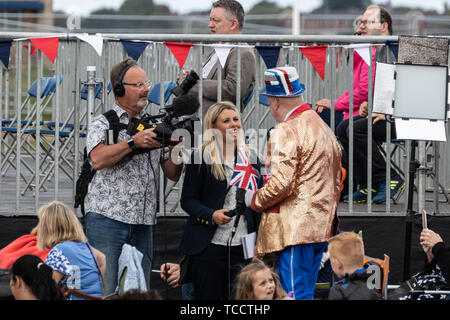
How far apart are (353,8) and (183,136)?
32.4 metres

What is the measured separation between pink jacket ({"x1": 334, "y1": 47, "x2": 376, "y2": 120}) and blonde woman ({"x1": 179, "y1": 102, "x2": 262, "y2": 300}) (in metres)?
1.98

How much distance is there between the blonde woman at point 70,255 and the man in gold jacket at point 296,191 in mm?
1084

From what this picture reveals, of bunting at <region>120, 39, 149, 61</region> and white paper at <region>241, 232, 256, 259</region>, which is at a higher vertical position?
bunting at <region>120, 39, 149, 61</region>

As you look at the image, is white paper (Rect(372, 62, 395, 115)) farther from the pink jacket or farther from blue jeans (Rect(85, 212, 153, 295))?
blue jeans (Rect(85, 212, 153, 295))

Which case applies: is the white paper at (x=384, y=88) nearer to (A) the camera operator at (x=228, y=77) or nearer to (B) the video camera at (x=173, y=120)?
(A) the camera operator at (x=228, y=77)

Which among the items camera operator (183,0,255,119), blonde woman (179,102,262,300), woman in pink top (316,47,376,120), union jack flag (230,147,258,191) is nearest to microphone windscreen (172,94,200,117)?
blonde woman (179,102,262,300)

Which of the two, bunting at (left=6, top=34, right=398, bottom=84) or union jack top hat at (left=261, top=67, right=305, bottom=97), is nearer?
union jack top hat at (left=261, top=67, right=305, bottom=97)

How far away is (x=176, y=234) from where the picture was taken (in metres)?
7.63

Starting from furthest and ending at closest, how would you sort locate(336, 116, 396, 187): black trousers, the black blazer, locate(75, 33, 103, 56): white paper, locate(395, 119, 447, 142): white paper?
locate(336, 116, 396, 187): black trousers < locate(75, 33, 103, 56): white paper < locate(395, 119, 447, 142): white paper < the black blazer

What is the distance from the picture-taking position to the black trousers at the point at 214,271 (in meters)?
5.88

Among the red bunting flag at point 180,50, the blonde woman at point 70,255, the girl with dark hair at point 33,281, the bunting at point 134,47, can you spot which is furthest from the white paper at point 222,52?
the girl with dark hair at point 33,281

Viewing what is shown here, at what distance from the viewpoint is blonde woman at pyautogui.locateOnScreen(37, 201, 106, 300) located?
18.2 ft

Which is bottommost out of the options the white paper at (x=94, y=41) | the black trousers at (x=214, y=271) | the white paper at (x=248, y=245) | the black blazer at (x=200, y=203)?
the black trousers at (x=214, y=271)
